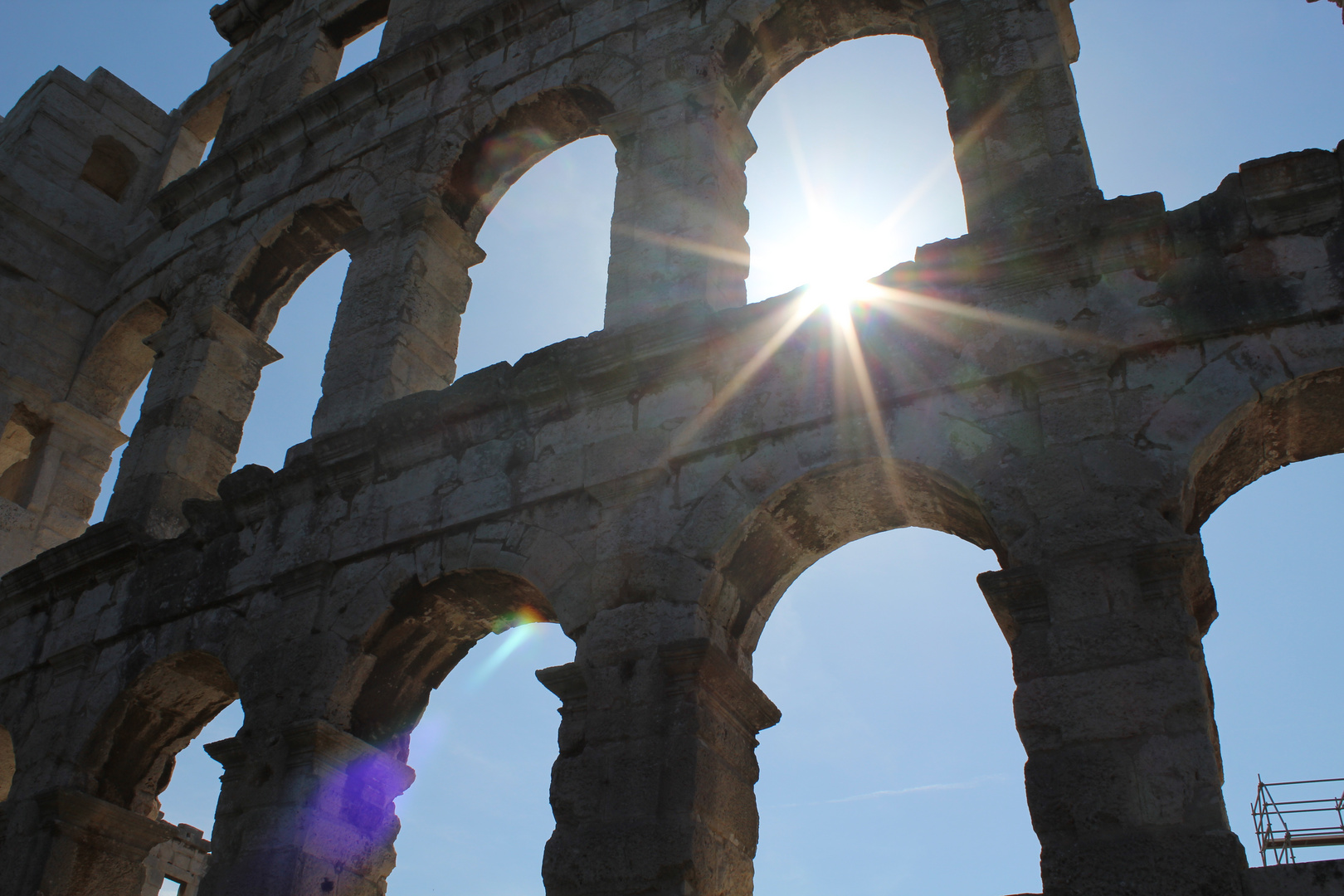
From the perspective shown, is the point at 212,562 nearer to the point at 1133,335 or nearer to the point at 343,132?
the point at 343,132

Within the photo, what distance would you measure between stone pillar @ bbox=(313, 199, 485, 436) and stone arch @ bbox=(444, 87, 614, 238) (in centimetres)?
34

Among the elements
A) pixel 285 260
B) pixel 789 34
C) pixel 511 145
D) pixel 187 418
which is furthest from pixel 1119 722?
pixel 285 260

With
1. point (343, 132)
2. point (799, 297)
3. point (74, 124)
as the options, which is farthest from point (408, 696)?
point (74, 124)

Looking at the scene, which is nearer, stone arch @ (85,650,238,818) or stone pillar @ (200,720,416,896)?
stone pillar @ (200,720,416,896)

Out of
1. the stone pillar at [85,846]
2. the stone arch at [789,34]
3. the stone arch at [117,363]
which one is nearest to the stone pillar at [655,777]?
the stone pillar at [85,846]

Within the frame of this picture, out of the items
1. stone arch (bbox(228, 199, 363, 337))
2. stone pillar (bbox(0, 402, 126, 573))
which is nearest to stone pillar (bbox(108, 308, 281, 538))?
stone arch (bbox(228, 199, 363, 337))

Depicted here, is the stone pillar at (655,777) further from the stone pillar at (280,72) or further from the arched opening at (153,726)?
the stone pillar at (280,72)

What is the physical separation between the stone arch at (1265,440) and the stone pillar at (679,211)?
261 centimetres

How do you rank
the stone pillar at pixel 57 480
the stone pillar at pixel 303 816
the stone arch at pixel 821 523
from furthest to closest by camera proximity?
1. the stone pillar at pixel 57 480
2. the stone pillar at pixel 303 816
3. the stone arch at pixel 821 523

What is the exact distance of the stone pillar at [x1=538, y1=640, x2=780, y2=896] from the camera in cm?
463

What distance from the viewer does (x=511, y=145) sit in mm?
8562

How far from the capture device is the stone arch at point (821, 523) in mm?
5262

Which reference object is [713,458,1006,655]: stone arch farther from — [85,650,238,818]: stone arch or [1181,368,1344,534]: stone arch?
[85,650,238,818]: stone arch

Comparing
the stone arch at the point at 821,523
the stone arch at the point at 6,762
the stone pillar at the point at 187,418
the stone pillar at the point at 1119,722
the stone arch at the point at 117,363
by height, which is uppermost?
the stone arch at the point at 117,363
